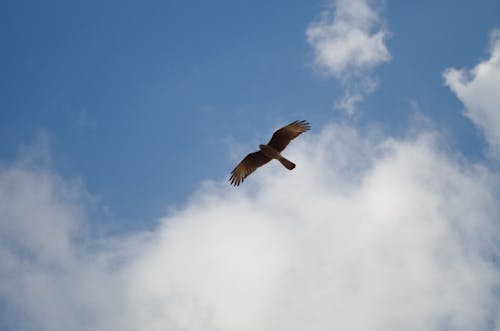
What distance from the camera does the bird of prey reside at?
83.8 ft

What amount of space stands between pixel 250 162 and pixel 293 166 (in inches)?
81.8

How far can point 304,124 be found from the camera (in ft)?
83.6

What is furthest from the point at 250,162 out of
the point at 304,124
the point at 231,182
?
the point at 304,124

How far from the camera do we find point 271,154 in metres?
26.1

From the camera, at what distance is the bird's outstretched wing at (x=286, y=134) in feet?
83.6

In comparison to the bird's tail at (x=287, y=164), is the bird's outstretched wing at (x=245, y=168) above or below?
above

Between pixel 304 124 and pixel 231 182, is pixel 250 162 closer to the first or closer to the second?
pixel 231 182

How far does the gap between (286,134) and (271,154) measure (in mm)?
1155

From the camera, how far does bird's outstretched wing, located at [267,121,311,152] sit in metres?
25.5

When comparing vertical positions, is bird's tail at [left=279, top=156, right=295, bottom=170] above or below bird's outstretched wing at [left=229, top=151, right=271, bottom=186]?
below

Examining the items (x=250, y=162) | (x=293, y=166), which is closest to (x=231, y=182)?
(x=250, y=162)

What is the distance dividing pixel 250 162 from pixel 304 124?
3149mm

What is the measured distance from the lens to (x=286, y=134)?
25.6 meters

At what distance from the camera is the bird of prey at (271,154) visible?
2553 centimetres
